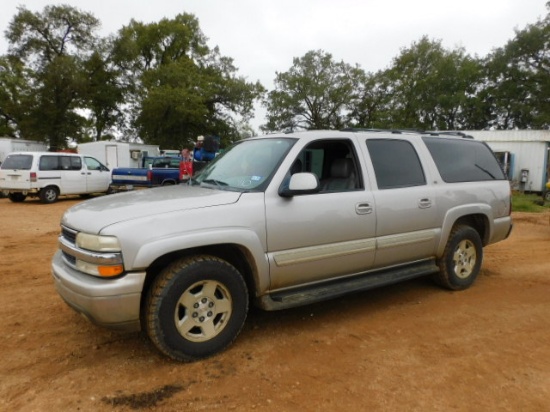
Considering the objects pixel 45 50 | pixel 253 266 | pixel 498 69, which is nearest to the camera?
pixel 253 266

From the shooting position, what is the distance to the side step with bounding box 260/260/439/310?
3.37 meters

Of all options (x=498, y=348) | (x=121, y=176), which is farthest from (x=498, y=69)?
(x=498, y=348)

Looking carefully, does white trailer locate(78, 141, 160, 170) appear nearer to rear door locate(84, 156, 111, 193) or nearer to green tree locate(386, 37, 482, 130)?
rear door locate(84, 156, 111, 193)

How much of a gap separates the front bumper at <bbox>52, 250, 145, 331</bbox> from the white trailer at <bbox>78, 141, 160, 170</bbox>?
22.0 metres

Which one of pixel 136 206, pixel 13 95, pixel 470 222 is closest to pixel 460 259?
pixel 470 222

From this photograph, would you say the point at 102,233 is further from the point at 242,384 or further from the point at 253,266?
the point at 242,384

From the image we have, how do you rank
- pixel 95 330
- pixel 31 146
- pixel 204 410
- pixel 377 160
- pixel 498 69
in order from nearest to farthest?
1. pixel 204 410
2. pixel 95 330
3. pixel 377 160
4. pixel 31 146
5. pixel 498 69

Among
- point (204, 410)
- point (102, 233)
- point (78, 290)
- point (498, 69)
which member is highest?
point (498, 69)

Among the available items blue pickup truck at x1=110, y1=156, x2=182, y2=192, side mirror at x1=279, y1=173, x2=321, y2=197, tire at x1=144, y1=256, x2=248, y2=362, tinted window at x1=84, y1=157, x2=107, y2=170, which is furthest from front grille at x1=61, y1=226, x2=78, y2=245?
tinted window at x1=84, y1=157, x2=107, y2=170

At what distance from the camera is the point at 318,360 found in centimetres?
313

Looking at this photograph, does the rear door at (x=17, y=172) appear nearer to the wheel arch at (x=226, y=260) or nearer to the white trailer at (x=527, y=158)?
the wheel arch at (x=226, y=260)

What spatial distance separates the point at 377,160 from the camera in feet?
13.4

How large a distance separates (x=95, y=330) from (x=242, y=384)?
1.66 metres

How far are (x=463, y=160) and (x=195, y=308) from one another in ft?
12.2
